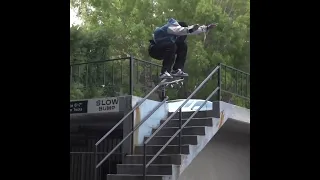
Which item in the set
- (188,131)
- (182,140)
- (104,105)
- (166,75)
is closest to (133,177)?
(182,140)

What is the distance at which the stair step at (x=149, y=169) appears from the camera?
29.2ft

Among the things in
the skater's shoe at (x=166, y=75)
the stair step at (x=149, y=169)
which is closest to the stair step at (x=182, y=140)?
the stair step at (x=149, y=169)

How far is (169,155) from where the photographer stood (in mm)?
9156

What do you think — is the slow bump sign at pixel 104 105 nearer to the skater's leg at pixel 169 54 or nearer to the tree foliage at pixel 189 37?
the skater's leg at pixel 169 54

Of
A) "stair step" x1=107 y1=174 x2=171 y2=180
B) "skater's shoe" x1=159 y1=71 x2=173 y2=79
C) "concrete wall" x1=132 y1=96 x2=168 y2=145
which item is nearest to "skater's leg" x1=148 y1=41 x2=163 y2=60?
"skater's shoe" x1=159 y1=71 x2=173 y2=79

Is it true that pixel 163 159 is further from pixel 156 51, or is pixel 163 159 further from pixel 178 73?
pixel 156 51

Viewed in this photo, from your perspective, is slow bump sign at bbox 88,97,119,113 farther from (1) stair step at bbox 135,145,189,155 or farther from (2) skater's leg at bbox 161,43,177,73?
(2) skater's leg at bbox 161,43,177,73

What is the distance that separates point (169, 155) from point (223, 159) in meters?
3.36

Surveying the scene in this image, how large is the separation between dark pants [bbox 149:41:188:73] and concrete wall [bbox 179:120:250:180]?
1.65 meters

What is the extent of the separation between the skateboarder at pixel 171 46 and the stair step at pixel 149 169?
232cm

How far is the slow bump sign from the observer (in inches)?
405

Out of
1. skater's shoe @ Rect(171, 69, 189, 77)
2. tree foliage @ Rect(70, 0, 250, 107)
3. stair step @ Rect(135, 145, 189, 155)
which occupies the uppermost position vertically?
tree foliage @ Rect(70, 0, 250, 107)
